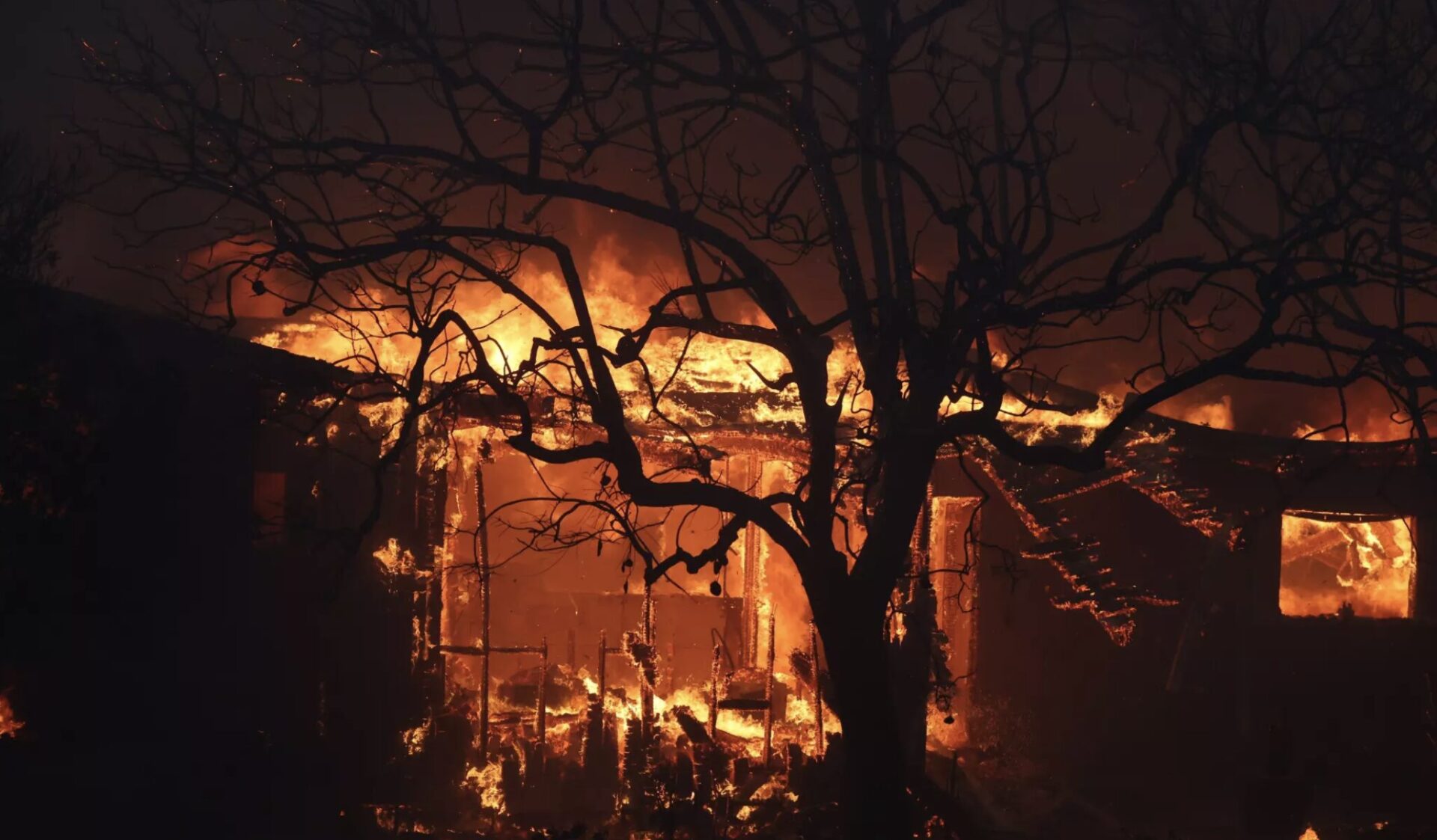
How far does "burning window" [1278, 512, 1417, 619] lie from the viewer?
20.3 m

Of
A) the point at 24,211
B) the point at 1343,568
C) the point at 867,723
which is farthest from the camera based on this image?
the point at 1343,568

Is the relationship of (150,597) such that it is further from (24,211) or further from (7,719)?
(24,211)

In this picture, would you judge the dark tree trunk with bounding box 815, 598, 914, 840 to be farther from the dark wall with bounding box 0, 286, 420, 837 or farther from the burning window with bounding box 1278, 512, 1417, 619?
the burning window with bounding box 1278, 512, 1417, 619

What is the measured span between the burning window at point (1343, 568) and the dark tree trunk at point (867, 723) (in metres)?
13.8

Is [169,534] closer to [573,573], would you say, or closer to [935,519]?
[935,519]

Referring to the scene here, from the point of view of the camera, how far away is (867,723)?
762cm

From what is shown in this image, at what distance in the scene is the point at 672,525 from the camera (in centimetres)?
2902

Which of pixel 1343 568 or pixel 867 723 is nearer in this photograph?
pixel 867 723

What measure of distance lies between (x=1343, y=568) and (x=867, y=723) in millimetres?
21665

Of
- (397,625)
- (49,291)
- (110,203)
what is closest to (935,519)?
(397,625)

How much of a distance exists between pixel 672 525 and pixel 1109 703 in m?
14.9

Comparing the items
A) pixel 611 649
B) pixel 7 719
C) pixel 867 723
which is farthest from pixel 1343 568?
pixel 7 719

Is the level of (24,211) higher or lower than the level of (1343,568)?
higher

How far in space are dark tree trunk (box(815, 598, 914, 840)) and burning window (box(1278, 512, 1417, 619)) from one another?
45.2 feet
